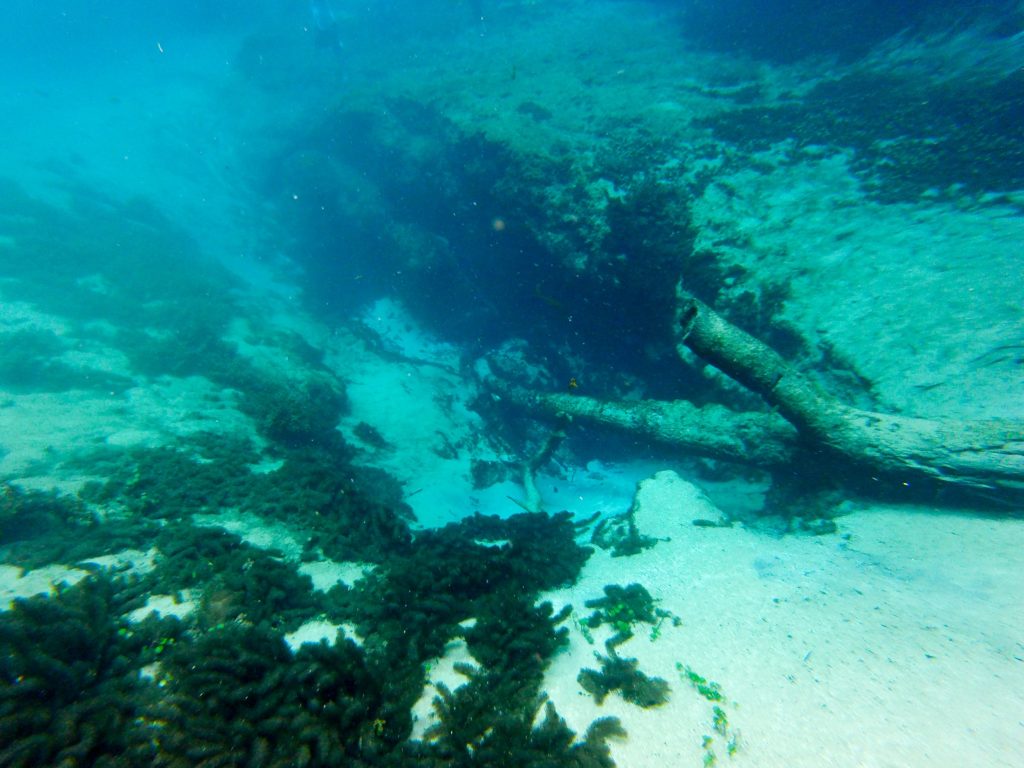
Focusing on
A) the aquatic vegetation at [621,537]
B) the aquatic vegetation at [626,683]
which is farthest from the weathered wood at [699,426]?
the aquatic vegetation at [626,683]

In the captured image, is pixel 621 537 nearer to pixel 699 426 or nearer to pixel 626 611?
pixel 626 611

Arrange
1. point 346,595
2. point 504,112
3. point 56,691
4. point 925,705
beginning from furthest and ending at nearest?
point 504,112 < point 346,595 < point 56,691 < point 925,705

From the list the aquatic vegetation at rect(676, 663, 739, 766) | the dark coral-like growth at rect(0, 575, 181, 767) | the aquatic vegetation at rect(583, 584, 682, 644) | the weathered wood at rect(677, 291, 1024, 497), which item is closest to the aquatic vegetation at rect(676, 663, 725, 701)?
the aquatic vegetation at rect(676, 663, 739, 766)

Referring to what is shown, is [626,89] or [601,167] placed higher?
[626,89]

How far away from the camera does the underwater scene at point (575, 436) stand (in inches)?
138

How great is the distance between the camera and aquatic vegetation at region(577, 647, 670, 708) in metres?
3.75

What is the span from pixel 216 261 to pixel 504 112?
19017 millimetres

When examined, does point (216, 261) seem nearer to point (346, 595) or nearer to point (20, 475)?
point (20, 475)

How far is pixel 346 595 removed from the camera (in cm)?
521

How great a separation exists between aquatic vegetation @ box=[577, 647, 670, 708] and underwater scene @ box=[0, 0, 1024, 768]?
0.19ft

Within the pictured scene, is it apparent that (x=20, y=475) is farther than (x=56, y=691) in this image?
Yes

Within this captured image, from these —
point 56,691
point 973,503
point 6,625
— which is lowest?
point 973,503

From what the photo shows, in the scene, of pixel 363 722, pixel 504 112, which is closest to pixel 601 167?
pixel 504 112

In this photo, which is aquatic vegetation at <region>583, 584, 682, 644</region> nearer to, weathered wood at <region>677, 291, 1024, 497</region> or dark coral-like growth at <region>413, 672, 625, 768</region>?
dark coral-like growth at <region>413, 672, 625, 768</region>
